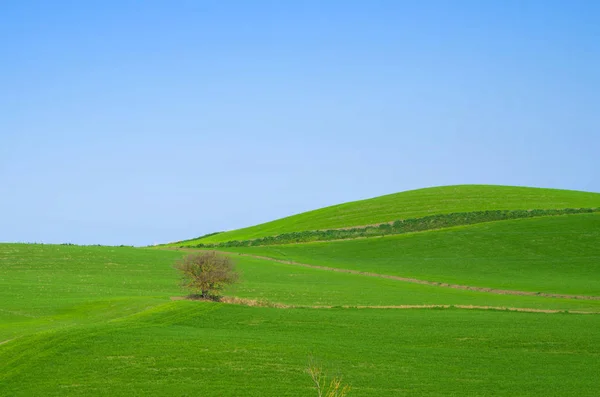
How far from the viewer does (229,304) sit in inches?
1576

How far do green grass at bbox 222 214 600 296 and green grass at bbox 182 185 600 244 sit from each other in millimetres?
17281

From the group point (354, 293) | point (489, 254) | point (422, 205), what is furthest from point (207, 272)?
point (422, 205)

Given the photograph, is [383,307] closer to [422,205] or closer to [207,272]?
[207,272]

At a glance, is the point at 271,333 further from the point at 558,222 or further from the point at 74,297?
the point at 558,222

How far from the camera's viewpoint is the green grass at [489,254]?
60594 millimetres

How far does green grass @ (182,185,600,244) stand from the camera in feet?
334

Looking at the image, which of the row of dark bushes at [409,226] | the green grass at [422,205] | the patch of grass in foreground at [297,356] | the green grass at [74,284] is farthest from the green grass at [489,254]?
the patch of grass in foreground at [297,356]

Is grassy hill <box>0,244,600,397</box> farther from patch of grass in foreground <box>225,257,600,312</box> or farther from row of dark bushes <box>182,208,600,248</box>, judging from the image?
row of dark bushes <box>182,208,600,248</box>

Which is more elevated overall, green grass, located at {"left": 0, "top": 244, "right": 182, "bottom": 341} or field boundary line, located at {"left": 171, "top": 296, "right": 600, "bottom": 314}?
green grass, located at {"left": 0, "top": 244, "right": 182, "bottom": 341}

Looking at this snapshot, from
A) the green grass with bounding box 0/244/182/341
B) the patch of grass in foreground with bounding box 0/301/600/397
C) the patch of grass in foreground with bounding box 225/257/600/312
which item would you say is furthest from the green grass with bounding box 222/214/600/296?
the patch of grass in foreground with bounding box 0/301/600/397

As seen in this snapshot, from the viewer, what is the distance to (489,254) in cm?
7181

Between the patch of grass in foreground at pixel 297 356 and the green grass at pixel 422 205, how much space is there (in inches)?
2600

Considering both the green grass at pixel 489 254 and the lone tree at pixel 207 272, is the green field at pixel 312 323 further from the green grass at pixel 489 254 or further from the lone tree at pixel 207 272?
the lone tree at pixel 207 272

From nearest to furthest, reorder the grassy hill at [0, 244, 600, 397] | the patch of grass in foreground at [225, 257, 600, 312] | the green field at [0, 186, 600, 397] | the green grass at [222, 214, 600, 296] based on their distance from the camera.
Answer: the grassy hill at [0, 244, 600, 397] → the green field at [0, 186, 600, 397] → the patch of grass in foreground at [225, 257, 600, 312] → the green grass at [222, 214, 600, 296]
